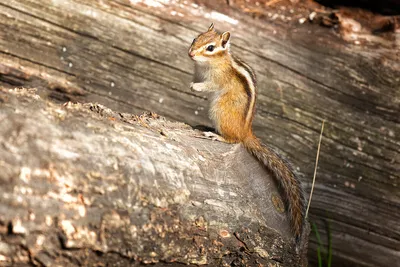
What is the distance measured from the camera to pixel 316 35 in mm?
3832

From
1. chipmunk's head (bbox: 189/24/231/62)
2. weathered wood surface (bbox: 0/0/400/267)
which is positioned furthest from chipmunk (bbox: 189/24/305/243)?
weathered wood surface (bbox: 0/0/400/267)

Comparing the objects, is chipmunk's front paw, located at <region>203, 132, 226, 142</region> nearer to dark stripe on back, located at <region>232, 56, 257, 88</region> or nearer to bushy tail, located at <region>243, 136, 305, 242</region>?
bushy tail, located at <region>243, 136, 305, 242</region>

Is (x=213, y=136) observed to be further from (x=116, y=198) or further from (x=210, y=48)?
(x=116, y=198)

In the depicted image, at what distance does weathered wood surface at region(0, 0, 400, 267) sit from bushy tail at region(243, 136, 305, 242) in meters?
0.76

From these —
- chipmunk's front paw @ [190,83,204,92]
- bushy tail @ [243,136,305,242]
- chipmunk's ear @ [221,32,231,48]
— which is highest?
chipmunk's ear @ [221,32,231,48]

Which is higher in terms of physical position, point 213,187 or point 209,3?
point 209,3

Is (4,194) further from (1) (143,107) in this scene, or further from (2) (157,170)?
(1) (143,107)

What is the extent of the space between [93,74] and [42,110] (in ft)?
5.57

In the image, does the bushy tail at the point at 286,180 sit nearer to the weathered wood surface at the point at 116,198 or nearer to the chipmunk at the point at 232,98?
the chipmunk at the point at 232,98

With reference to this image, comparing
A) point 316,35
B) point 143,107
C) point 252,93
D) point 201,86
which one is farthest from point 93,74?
point 316,35

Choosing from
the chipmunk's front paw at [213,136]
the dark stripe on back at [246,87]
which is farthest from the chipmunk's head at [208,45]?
the chipmunk's front paw at [213,136]

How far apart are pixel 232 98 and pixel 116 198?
1.54 m

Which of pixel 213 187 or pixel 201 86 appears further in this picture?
pixel 201 86

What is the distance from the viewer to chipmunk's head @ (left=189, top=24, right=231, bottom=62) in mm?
3352
